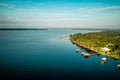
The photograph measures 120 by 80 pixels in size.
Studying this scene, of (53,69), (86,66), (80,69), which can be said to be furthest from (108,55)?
(53,69)

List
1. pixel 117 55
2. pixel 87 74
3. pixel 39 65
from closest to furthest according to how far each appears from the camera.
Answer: pixel 87 74
pixel 39 65
pixel 117 55

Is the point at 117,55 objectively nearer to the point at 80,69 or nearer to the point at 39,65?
the point at 80,69

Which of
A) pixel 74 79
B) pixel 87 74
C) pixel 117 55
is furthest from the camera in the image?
pixel 117 55

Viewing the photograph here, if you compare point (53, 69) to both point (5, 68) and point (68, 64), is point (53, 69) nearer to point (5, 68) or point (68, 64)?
point (68, 64)

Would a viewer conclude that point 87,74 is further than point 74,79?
Yes

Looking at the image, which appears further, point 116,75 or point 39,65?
point 39,65

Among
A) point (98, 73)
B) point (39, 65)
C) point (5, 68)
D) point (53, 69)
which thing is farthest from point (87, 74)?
point (5, 68)

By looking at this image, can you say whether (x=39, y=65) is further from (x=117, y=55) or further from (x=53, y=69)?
(x=117, y=55)

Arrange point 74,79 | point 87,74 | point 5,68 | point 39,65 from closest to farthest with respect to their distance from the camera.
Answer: point 74,79, point 87,74, point 5,68, point 39,65

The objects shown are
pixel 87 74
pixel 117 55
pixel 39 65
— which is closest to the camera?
pixel 87 74
